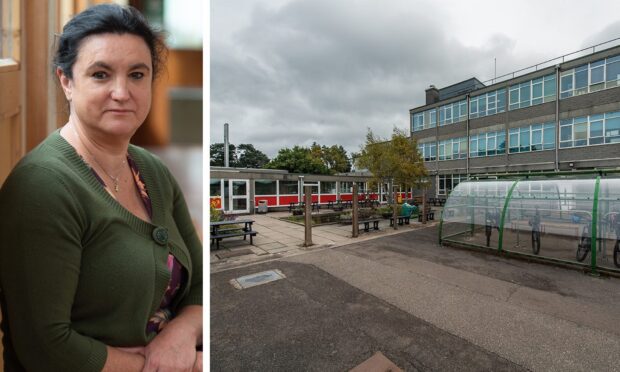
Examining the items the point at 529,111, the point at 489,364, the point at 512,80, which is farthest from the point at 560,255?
the point at 512,80

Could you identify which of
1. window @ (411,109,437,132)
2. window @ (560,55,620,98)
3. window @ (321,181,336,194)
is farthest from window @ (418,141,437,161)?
window @ (321,181,336,194)

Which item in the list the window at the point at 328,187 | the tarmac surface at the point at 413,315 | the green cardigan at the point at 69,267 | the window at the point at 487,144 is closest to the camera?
the green cardigan at the point at 69,267

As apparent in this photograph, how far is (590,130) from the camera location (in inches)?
677

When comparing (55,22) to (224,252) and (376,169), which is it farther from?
(376,169)

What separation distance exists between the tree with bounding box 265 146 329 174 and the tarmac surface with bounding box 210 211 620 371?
84.6 ft

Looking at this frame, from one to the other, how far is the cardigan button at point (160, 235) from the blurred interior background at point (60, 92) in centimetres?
11

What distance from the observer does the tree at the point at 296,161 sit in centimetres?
3294

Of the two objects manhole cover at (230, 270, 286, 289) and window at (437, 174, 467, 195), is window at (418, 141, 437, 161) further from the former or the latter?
manhole cover at (230, 270, 286, 289)

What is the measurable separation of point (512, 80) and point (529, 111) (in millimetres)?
2806

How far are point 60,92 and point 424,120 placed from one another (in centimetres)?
3016

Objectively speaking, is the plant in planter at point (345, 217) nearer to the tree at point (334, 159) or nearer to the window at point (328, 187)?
the window at point (328, 187)

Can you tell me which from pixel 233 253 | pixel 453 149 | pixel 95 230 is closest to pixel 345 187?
pixel 453 149

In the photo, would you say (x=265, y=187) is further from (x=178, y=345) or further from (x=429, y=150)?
(x=178, y=345)

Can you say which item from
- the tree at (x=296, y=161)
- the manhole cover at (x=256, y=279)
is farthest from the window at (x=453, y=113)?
the manhole cover at (x=256, y=279)
